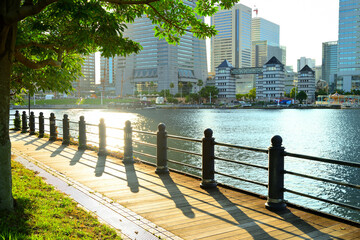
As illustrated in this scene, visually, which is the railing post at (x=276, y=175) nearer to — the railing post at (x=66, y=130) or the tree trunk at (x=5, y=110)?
the tree trunk at (x=5, y=110)

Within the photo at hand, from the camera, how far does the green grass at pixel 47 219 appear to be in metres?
→ 5.43

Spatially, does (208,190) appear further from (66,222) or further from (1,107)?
(1,107)

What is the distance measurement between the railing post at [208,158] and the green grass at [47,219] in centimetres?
327

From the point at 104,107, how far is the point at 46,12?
615 feet

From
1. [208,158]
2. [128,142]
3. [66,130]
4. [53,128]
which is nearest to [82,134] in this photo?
[66,130]

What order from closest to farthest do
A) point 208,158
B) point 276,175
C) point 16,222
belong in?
point 16,222 → point 276,175 → point 208,158

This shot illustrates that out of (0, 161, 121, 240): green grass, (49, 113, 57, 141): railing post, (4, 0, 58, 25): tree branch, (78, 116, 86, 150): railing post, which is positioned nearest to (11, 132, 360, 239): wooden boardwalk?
(0, 161, 121, 240): green grass

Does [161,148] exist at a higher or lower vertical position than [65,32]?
lower

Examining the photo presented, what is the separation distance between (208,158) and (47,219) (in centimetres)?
406

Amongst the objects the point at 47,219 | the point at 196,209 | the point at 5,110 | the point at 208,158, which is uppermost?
the point at 5,110

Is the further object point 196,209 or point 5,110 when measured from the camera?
point 196,209

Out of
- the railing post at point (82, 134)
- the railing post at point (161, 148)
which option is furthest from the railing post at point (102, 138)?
the railing post at point (161, 148)

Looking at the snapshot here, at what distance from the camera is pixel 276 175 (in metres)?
7.09

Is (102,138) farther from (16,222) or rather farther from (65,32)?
(16,222)
